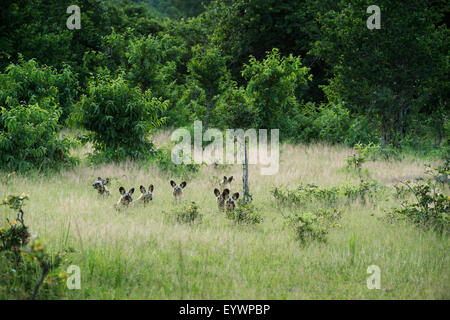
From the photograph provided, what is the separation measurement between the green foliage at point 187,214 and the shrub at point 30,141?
209 inches

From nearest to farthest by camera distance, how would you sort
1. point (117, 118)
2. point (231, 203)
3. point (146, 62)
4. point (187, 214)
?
A: point (187, 214) → point (231, 203) → point (117, 118) → point (146, 62)

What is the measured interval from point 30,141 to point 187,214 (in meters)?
5.86

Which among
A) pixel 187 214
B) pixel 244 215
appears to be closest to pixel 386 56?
pixel 244 215

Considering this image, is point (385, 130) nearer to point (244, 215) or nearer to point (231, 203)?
point (231, 203)

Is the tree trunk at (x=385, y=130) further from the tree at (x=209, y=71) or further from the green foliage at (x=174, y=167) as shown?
the green foliage at (x=174, y=167)

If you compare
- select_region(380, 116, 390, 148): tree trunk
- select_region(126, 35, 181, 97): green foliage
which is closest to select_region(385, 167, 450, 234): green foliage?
select_region(380, 116, 390, 148): tree trunk

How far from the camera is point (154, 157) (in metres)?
13.0

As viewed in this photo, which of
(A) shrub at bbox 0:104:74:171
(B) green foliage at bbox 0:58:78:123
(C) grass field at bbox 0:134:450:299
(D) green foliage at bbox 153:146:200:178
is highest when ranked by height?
(B) green foliage at bbox 0:58:78:123

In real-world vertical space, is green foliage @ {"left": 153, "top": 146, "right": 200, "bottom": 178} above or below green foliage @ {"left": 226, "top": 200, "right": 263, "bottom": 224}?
above

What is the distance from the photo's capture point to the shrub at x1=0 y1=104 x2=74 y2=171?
36.1 ft

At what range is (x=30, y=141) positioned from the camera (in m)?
11.1

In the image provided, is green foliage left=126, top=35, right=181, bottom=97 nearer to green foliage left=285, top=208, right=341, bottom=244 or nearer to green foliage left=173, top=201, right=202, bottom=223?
green foliage left=173, top=201, right=202, bottom=223

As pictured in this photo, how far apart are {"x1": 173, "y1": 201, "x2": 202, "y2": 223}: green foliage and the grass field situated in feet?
0.72

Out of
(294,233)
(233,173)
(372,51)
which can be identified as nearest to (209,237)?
(294,233)
